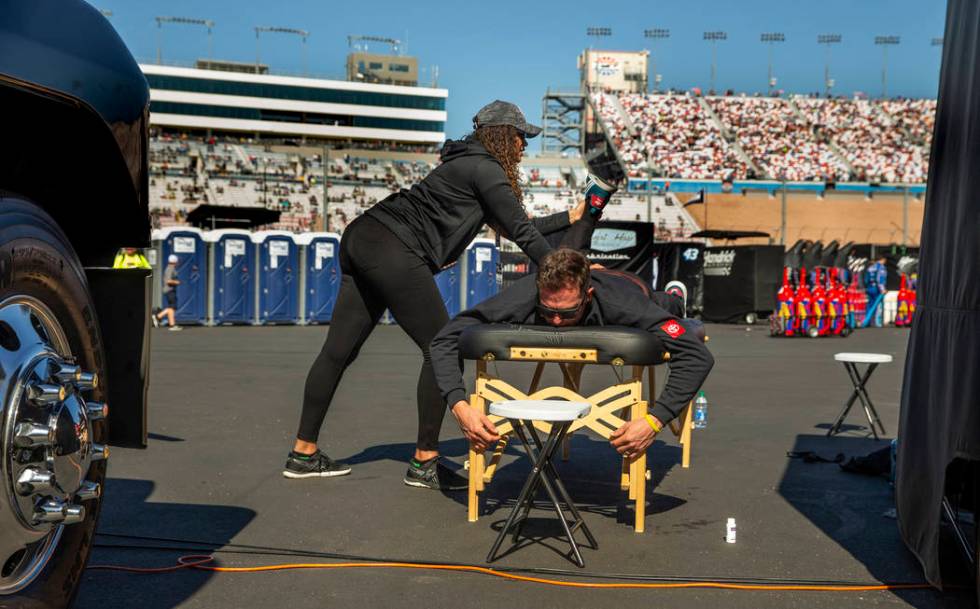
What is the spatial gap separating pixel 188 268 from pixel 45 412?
876 inches

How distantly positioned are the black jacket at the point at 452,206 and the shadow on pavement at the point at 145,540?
1.71 m

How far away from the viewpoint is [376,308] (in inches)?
228

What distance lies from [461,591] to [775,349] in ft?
48.7

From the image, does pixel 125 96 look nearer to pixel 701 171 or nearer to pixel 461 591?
pixel 461 591

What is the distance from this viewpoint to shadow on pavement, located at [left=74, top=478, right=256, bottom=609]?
3.48 m

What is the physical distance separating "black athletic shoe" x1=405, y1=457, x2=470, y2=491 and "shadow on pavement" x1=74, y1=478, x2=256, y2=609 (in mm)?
1035

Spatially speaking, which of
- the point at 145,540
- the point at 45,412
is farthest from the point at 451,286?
the point at 45,412

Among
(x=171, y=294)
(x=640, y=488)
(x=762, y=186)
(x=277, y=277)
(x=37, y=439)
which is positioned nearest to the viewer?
(x=37, y=439)

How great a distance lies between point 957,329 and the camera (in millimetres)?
3477

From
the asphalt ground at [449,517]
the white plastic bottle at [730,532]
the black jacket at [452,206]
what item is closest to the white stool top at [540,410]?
the asphalt ground at [449,517]

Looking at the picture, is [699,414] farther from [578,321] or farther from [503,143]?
[578,321]

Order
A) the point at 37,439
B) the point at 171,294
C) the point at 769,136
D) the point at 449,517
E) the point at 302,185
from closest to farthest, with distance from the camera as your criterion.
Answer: the point at 37,439 < the point at 449,517 < the point at 171,294 < the point at 302,185 < the point at 769,136

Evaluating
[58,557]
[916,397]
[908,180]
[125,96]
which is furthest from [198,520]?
[908,180]

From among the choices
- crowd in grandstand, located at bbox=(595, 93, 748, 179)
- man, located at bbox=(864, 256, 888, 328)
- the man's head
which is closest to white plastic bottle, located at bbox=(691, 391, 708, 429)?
the man's head
